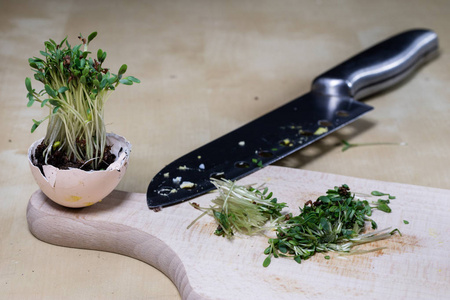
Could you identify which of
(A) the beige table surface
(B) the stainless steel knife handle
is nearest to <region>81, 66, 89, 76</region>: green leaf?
(A) the beige table surface

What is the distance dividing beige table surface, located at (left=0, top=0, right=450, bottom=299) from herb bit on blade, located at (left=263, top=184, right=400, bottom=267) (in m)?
0.27

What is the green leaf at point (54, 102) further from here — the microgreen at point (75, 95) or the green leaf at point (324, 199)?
the green leaf at point (324, 199)

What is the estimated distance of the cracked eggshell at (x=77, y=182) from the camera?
137 cm

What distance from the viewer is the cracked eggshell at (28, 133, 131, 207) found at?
1366mm

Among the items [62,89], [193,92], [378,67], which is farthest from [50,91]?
[378,67]

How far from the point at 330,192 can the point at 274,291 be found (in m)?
0.33

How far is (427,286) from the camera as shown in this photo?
1.25 meters

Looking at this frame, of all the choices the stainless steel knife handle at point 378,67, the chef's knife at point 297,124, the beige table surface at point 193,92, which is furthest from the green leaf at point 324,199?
the stainless steel knife handle at point 378,67

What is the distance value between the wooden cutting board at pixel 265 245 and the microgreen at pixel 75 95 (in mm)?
144

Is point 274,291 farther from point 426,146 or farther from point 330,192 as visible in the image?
point 426,146

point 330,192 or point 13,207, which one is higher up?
point 330,192

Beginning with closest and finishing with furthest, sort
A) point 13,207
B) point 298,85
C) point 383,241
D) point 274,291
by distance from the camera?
point 274,291, point 383,241, point 13,207, point 298,85

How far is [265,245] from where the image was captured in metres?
1.35

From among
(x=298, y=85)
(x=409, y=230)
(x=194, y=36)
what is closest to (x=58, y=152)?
(x=409, y=230)
